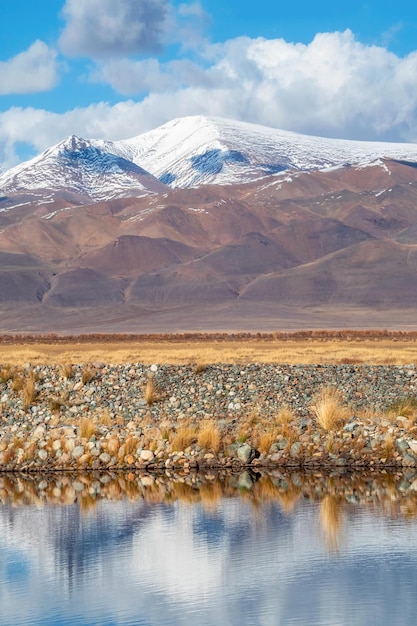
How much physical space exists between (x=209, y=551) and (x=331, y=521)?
9.37ft

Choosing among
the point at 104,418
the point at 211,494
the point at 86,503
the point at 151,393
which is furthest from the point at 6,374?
the point at 211,494

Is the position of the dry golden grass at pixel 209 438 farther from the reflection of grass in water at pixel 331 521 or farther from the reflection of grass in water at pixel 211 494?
the reflection of grass in water at pixel 331 521

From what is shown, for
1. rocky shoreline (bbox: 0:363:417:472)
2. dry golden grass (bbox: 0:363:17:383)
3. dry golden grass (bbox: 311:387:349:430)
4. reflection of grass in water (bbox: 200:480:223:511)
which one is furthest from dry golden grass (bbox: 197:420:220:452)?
dry golden grass (bbox: 0:363:17:383)

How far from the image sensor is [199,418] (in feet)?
86.8

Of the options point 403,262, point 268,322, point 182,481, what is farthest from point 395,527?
point 403,262

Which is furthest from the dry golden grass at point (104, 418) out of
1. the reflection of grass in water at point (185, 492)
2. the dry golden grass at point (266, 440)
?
the dry golden grass at point (266, 440)

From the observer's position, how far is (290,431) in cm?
2466

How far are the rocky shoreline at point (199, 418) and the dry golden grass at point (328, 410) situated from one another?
0.42 feet

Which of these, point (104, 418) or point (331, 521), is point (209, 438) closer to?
point (104, 418)

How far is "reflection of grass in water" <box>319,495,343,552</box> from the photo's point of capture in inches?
693

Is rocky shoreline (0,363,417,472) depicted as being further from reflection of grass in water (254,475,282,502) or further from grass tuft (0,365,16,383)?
reflection of grass in water (254,475,282,502)

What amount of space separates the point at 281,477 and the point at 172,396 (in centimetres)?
619

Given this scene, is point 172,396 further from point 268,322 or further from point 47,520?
point 268,322

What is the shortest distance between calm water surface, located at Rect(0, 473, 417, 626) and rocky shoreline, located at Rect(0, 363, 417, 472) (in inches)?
40.1
